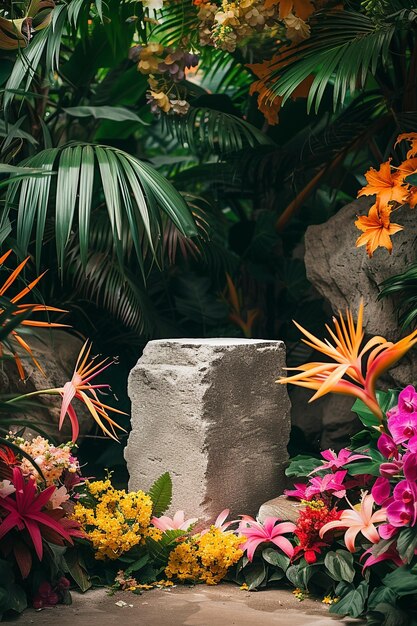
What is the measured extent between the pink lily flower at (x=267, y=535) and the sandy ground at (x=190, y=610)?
18 centimetres

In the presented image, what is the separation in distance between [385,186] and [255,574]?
182cm

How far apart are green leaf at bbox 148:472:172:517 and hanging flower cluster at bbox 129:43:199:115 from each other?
6.67 ft

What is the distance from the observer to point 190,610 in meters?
3.40

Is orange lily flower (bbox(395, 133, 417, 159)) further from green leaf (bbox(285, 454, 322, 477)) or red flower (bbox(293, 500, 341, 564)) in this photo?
red flower (bbox(293, 500, 341, 564))

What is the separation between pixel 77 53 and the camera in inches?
208

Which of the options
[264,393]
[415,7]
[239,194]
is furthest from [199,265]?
[415,7]

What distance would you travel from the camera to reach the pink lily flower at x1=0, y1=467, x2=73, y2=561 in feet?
10.9

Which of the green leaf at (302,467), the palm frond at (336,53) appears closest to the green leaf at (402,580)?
the green leaf at (302,467)

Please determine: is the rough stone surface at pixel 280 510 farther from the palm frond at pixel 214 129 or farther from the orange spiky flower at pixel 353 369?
the palm frond at pixel 214 129

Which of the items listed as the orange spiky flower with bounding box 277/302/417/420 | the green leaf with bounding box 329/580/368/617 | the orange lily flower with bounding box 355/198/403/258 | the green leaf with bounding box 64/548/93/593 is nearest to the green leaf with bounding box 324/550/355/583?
the green leaf with bounding box 329/580/368/617

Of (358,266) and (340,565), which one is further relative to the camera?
(358,266)

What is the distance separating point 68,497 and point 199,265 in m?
2.44

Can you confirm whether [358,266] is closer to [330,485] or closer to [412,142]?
[412,142]

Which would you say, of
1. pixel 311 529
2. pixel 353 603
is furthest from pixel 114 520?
pixel 353 603
